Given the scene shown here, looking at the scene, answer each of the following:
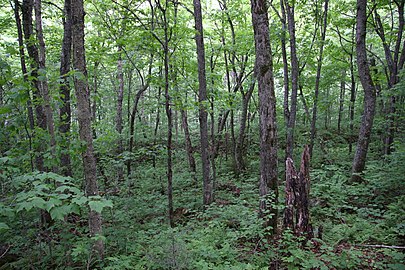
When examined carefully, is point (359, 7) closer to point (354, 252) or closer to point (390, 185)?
point (390, 185)

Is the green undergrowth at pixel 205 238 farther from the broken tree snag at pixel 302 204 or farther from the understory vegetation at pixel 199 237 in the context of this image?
the broken tree snag at pixel 302 204

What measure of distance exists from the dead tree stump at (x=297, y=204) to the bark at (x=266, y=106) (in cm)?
37

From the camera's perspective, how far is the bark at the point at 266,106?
5.00 metres

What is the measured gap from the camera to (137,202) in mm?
8023

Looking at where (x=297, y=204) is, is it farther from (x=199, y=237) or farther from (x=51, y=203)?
(x=51, y=203)

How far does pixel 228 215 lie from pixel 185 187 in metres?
5.17

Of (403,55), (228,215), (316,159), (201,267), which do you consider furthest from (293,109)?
(201,267)

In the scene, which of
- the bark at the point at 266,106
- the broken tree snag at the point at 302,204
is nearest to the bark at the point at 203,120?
the bark at the point at 266,106

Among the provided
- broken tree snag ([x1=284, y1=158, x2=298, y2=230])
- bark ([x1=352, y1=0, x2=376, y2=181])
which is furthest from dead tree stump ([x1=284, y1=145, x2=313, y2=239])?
bark ([x1=352, y1=0, x2=376, y2=181])

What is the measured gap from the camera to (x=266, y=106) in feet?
16.6

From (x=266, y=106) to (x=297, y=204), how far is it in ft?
7.06

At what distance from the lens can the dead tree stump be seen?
16.5ft

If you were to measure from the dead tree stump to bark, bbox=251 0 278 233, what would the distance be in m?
0.37

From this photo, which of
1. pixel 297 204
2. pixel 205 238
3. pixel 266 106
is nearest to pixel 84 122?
pixel 205 238
